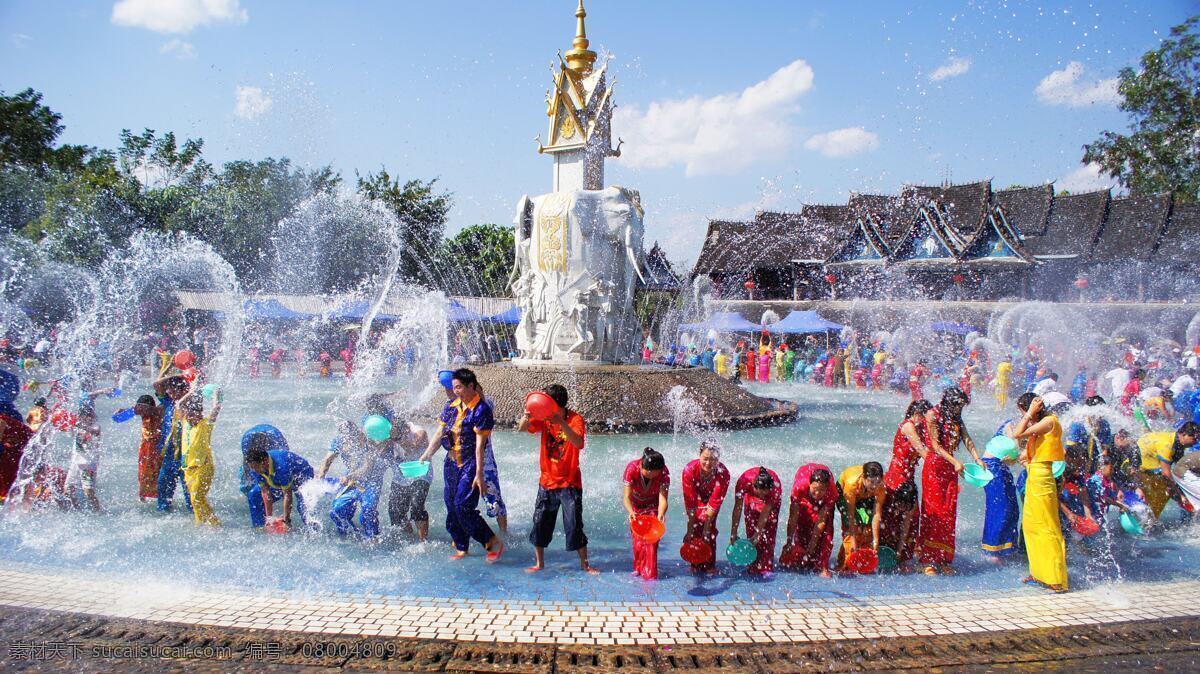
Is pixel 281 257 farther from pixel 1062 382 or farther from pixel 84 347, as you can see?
pixel 1062 382

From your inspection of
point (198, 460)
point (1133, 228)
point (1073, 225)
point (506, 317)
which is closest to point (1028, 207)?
point (1073, 225)

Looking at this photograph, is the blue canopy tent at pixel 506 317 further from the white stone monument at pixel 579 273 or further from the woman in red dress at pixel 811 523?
the woman in red dress at pixel 811 523

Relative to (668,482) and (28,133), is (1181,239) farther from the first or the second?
(28,133)

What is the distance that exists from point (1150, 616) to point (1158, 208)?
33411 mm

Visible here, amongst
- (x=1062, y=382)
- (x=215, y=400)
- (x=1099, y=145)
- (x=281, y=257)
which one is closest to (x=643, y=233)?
(x=215, y=400)

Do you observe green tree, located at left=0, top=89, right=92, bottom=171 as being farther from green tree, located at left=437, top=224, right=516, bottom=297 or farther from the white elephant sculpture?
the white elephant sculpture

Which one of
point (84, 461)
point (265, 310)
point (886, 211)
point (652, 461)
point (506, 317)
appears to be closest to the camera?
point (652, 461)

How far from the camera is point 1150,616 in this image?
5055 mm

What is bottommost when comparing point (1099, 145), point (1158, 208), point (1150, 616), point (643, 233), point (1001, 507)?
point (1150, 616)

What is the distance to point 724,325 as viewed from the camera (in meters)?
32.3

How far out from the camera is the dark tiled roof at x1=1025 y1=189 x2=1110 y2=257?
3234 cm

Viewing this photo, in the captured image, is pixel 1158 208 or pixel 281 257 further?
pixel 281 257

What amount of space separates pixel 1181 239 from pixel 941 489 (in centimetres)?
3287

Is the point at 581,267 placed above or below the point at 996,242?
below
